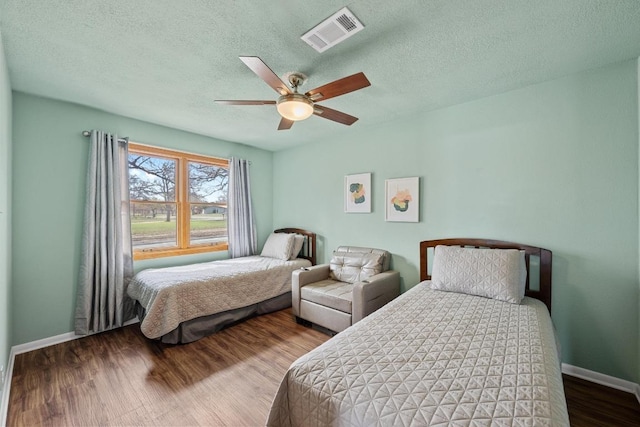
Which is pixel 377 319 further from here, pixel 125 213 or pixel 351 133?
pixel 125 213

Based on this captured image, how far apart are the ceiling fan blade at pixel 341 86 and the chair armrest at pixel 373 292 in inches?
69.6

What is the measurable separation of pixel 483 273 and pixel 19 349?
425cm

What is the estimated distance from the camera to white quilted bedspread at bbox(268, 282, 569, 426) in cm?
99

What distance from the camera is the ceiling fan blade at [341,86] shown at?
5.50ft

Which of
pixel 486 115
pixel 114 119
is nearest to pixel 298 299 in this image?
pixel 486 115

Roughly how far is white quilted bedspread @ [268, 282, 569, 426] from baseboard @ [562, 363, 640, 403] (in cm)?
95

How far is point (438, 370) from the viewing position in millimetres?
1225

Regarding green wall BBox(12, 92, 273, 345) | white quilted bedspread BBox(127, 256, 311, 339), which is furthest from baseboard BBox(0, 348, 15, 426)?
white quilted bedspread BBox(127, 256, 311, 339)

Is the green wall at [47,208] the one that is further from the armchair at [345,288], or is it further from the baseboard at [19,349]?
the armchair at [345,288]

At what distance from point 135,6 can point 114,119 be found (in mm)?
2113

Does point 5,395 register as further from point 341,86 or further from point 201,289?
point 341,86

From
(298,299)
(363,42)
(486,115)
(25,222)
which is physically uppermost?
(363,42)

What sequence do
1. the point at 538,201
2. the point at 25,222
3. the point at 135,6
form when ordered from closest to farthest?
the point at 135,6 < the point at 538,201 < the point at 25,222

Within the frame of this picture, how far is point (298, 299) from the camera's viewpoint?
10.4 ft
